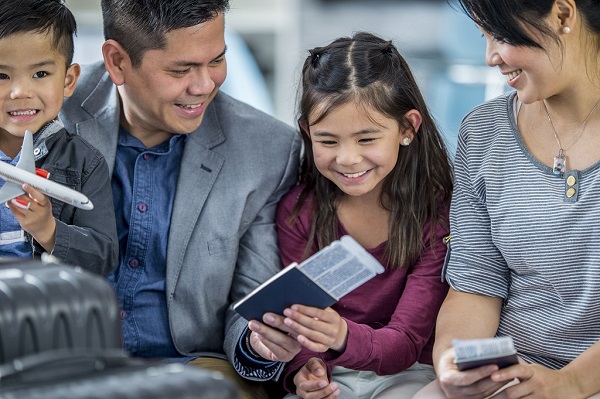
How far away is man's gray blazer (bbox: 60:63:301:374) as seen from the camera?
180 centimetres

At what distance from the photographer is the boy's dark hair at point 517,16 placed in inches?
58.6

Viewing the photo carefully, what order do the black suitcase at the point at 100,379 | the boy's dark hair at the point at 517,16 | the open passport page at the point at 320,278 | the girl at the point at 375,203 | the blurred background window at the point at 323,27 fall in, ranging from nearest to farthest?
the black suitcase at the point at 100,379, the open passport page at the point at 320,278, the boy's dark hair at the point at 517,16, the girl at the point at 375,203, the blurred background window at the point at 323,27

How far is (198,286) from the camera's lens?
70.9 inches

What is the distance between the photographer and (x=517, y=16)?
4.90 feet

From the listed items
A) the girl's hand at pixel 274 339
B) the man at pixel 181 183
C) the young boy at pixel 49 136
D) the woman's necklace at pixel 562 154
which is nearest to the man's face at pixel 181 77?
the man at pixel 181 183

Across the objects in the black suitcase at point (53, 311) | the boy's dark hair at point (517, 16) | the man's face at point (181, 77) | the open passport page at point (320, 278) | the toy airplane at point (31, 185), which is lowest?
the open passport page at point (320, 278)

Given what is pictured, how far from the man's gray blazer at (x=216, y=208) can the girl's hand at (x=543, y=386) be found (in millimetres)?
526

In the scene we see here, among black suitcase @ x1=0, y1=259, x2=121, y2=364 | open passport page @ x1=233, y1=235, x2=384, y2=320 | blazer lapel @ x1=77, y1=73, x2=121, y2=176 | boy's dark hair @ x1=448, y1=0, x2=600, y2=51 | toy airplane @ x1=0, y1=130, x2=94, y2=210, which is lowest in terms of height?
open passport page @ x1=233, y1=235, x2=384, y2=320

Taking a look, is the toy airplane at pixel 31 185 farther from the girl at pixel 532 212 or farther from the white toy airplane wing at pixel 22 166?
the girl at pixel 532 212

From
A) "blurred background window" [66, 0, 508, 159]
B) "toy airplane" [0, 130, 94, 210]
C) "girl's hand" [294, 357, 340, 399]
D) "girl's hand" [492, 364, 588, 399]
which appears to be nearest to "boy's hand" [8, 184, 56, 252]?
"toy airplane" [0, 130, 94, 210]

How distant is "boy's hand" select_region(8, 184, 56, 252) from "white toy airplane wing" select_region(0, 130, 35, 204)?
0.02 m

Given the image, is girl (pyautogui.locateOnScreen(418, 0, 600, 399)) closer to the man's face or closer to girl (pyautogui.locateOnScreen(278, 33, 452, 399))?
girl (pyautogui.locateOnScreen(278, 33, 452, 399))

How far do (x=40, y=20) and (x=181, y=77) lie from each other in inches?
10.9

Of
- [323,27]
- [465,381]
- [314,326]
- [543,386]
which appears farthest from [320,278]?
[323,27]
